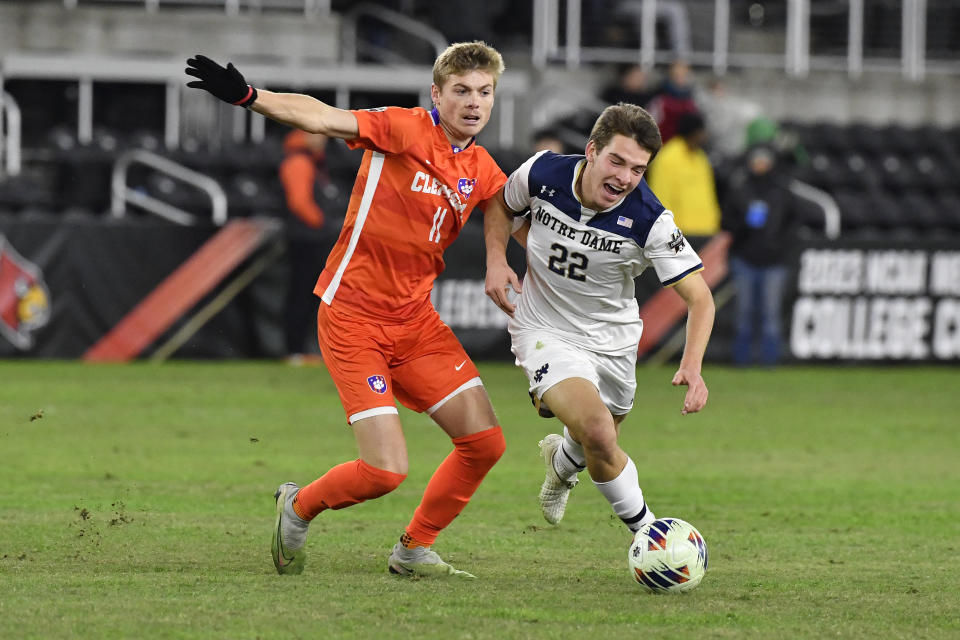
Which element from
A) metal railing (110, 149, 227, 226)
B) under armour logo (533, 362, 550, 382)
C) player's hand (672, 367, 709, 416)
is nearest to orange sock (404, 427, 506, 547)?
under armour logo (533, 362, 550, 382)

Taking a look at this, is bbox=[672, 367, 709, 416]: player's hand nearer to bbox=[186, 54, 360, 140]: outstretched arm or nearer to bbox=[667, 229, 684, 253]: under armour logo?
bbox=[667, 229, 684, 253]: under armour logo

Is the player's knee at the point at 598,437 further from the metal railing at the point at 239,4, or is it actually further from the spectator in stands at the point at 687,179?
the metal railing at the point at 239,4

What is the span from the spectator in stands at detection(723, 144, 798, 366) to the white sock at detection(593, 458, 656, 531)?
35.7ft

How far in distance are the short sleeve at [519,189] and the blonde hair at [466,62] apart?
0.60m

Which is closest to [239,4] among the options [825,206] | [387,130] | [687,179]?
[687,179]

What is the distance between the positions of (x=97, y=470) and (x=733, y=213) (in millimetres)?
9733

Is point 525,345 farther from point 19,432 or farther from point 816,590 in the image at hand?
point 19,432

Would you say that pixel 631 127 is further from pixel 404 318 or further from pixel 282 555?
pixel 282 555

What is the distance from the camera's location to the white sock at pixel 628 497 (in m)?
6.77

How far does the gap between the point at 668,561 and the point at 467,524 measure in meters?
2.07

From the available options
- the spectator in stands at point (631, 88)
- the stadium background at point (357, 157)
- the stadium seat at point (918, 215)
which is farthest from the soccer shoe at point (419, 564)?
the stadium seat at point (918, 215)

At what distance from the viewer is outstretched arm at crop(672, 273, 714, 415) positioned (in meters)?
6.48

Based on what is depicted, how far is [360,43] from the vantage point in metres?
24.0

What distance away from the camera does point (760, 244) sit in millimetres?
17375
